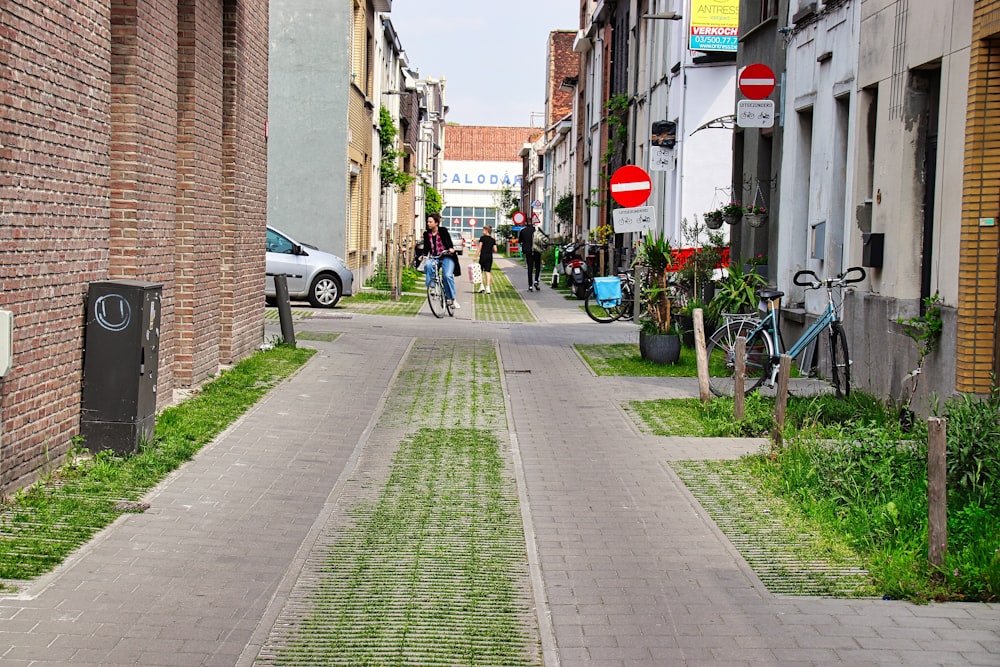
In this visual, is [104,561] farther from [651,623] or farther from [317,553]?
[651,623]

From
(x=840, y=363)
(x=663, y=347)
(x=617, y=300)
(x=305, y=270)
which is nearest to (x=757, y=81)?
(x=663, y=347)

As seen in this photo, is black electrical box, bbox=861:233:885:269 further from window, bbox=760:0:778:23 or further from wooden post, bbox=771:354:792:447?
window, bbox=760:0:778:23

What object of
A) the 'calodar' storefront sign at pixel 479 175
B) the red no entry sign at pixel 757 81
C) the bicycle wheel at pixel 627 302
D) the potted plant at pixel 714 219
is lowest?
the bicycle wheel at pixel 627 302

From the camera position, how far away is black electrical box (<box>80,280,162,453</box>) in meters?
8.53

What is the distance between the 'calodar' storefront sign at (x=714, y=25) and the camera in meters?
23.6

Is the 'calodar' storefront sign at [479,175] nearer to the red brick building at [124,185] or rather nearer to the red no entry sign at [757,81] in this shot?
the red no entry sign at [757,81]

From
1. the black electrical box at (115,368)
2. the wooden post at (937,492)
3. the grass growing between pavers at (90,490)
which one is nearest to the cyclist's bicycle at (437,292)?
the grass growing between pavers at (90,490)

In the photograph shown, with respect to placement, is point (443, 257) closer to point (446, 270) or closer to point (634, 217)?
point (446, 270)

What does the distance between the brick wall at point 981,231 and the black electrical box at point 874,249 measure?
2228 mm

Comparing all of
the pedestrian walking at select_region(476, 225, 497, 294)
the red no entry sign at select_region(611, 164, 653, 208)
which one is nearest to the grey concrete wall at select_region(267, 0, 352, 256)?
the pedestrian walking at select_region(476, 225, 497, 294)

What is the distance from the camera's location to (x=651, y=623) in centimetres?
552

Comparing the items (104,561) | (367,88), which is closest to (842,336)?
(104,561)

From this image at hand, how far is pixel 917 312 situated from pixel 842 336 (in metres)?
0.86

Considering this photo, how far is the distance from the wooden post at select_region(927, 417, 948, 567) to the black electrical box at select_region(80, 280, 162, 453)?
17.3ft
